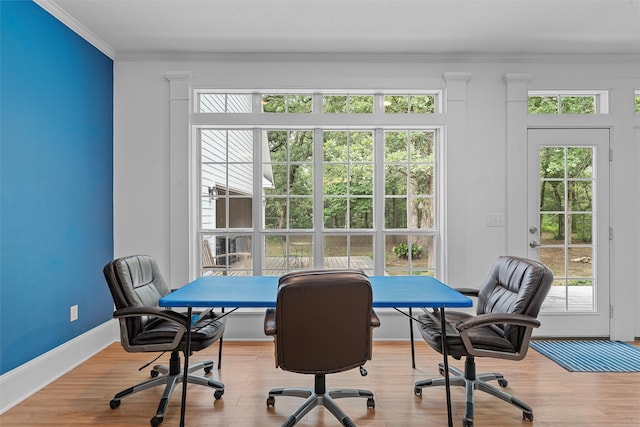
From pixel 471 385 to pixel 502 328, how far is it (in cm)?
41

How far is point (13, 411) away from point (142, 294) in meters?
1.03

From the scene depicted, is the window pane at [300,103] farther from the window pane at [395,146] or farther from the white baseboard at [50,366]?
the white baseboard at [50,366]

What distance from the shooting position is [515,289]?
238 centimetres

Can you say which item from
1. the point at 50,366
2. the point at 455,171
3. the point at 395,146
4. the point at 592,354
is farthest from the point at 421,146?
the point at 50,366

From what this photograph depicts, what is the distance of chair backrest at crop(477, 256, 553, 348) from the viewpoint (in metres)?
2.20

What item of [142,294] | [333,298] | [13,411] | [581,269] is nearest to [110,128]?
[142,294]

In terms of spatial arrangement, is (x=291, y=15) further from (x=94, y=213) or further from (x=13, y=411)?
(x=13, y=411)

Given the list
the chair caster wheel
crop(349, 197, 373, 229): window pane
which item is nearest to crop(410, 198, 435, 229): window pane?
crop(349, 197, 373, 229): window pane

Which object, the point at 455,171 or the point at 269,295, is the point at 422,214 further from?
the point at 269,295

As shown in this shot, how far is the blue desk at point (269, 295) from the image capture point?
210cm

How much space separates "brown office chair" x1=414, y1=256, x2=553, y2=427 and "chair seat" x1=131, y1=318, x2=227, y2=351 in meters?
1.36

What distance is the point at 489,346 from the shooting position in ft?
7.30

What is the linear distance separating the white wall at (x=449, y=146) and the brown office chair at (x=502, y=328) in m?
1.19

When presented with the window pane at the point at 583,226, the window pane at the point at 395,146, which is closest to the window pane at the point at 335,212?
the window pane at the point at 395,146
